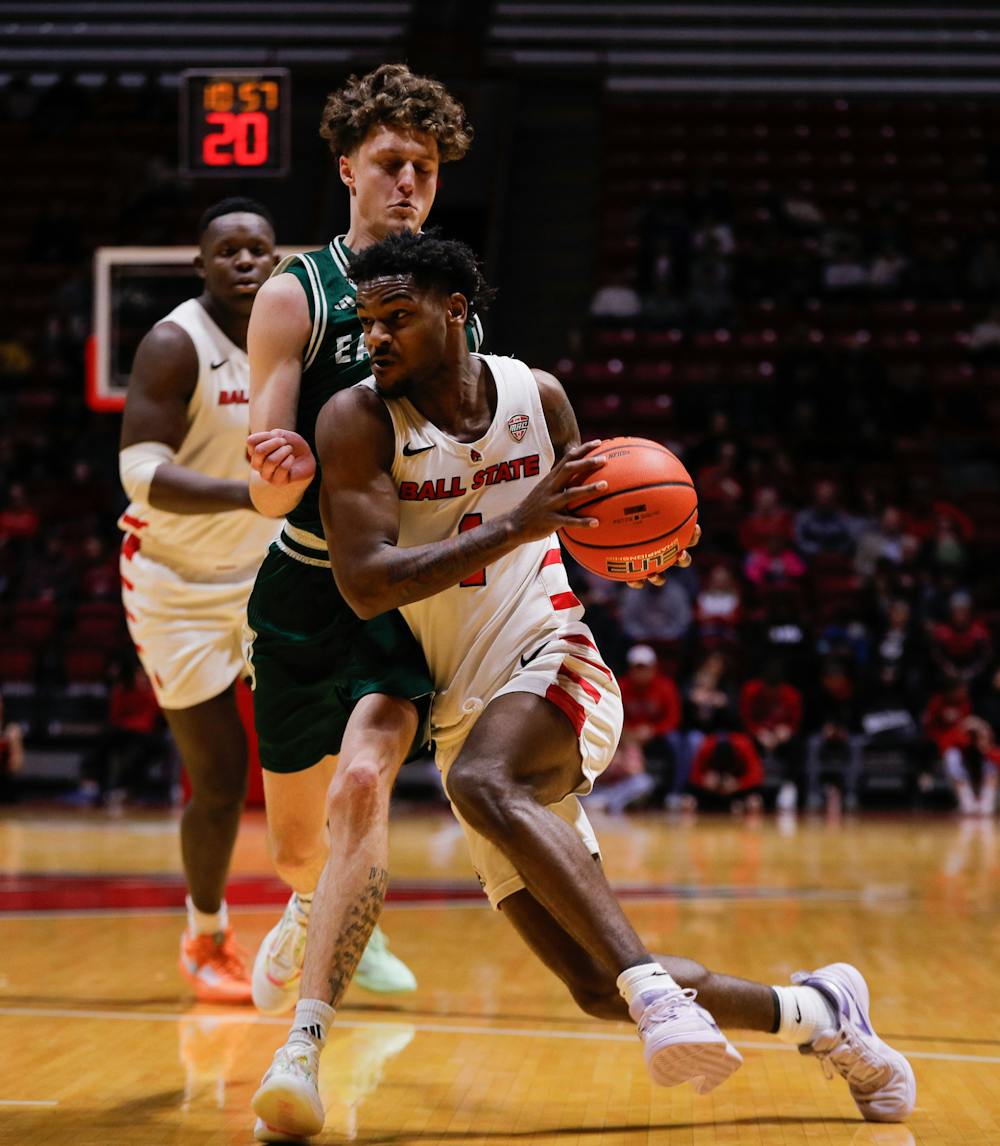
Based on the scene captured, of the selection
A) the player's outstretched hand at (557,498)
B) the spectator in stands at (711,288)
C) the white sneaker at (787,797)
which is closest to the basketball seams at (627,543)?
the player's outstretched hand at (557,498)

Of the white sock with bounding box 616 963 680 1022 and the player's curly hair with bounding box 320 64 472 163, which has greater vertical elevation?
the player's curly hair with bounding box 320 64 472 163

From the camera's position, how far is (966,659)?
1251cm

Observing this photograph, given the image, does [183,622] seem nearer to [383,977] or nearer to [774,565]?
[383,977]

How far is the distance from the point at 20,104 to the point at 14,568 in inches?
316

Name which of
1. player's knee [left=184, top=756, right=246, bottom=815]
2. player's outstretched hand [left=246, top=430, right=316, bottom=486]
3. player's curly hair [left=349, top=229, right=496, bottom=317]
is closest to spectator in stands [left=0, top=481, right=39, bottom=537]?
player's knee [left=184, top=756, right=246, bottom=815]

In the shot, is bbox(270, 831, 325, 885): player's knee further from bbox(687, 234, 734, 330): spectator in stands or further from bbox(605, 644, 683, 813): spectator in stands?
bbox(687, 234, 734, 330): spectator in stands

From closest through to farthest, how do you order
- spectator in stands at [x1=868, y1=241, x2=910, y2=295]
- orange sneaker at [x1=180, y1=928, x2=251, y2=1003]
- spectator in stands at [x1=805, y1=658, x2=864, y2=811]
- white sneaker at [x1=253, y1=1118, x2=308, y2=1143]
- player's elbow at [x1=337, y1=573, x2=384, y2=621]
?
white sneaker at [x1=253, y1=1118, x2=308, y2=1143] < player's elbow at [x1=337, y1=573, x2=384, y2=621] < orange sneaker at [x1=180, y1=928, x2=251, y2=1003] < spectator in stands at [x1=805, y1=658, x2=864, y2=811] < spectator in stands at [x1=868, y1=241, x2=910, y2=295]

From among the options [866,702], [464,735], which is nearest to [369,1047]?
[464,735]

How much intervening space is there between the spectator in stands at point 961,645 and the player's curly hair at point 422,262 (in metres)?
9.63

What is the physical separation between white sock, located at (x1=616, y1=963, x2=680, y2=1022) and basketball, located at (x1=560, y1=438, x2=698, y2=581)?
78 cm

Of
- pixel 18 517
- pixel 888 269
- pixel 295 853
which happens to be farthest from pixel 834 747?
pixel 295 853

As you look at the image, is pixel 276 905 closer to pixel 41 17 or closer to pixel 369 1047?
pixel 369 1047

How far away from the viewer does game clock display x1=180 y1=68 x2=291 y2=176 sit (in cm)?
864

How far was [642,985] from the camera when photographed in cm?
300
